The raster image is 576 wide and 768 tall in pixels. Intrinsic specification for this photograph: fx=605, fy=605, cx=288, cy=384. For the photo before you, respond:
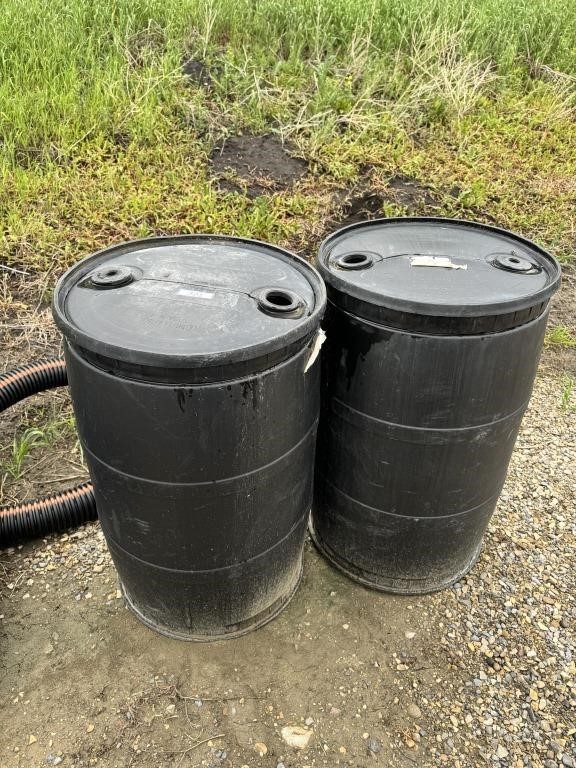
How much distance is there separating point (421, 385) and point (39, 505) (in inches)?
63.9

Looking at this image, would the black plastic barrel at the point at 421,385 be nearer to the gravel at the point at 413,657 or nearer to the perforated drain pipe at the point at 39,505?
the gravel at the point at 413,657

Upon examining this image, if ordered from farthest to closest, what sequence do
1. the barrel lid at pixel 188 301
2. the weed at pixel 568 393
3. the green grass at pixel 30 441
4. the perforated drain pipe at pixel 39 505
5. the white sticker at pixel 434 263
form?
1. the weed at pixel 568 393
2. the green grass at pixel 30 441
3. the perforated drain pipe at pixel 39 505
4. the white sticker at pixel 434 263
5. the barrel lid at pixel 188 301

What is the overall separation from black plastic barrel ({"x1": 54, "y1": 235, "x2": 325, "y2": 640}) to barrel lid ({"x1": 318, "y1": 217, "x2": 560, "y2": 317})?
0.19 metres

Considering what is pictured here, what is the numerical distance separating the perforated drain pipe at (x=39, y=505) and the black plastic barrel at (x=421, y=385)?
39.4 inches

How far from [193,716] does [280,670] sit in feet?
1.05

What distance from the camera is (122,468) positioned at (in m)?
1.70

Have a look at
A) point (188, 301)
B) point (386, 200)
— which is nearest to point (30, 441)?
point (188, 301)

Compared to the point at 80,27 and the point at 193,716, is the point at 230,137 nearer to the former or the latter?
the point at 80,27

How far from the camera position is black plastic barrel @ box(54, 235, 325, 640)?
156 centimetres

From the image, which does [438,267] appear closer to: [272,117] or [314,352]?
[314,352]

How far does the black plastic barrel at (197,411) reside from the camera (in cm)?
156

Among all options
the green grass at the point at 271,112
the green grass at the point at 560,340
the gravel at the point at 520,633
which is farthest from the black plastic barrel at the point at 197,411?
the green grass at the point at 560,340

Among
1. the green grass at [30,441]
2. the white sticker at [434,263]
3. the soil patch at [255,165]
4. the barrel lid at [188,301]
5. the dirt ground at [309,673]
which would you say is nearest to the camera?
the barrel lid at [188,301]

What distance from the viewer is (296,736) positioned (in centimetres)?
189
